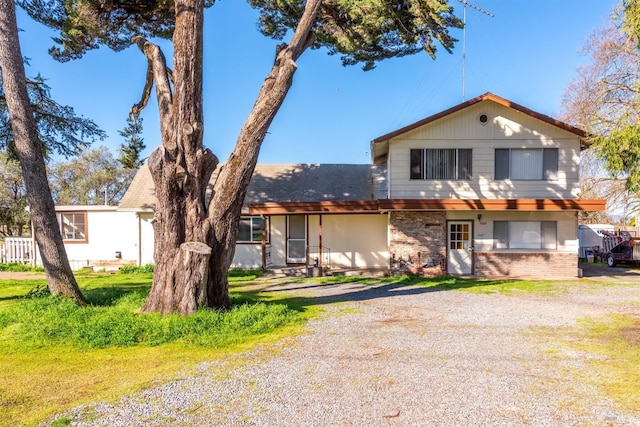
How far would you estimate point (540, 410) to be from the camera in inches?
143

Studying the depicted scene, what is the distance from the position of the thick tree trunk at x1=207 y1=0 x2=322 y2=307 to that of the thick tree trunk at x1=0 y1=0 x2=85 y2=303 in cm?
312

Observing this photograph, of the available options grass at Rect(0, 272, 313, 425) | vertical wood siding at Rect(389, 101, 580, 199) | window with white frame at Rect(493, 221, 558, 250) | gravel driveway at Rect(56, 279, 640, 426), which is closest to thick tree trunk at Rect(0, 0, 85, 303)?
grass at Rect(0, 272, 313, 425)

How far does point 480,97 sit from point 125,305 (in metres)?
12.1

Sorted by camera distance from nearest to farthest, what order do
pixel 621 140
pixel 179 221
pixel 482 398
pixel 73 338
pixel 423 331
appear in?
pixel 482 398, pixel 73 338, pixel 423 331, pixel 179 221, pixel 621 140

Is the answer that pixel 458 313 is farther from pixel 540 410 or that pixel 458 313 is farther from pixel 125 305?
pixel 125 305

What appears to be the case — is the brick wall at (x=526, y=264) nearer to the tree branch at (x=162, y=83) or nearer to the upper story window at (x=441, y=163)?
the upper story window at (x=441, y=163)

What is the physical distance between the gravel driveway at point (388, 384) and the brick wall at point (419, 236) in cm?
605

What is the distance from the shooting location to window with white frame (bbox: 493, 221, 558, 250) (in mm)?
13102

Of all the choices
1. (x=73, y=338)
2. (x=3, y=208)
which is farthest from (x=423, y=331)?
(x=3, y=208)

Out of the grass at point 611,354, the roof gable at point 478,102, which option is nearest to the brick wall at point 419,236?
the roof gable at point 478,102

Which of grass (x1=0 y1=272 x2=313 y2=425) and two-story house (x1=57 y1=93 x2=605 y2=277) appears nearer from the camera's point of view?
grass (x1=0 y1=272 x2=313 y2=425)

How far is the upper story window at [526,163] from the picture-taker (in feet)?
43.0

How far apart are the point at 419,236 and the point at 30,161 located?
435 inches

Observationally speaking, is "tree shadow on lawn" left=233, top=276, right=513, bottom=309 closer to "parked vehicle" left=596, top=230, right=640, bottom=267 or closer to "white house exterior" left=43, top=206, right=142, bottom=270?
"white house exterior" left=43, top=206, right=142, bottom=270
